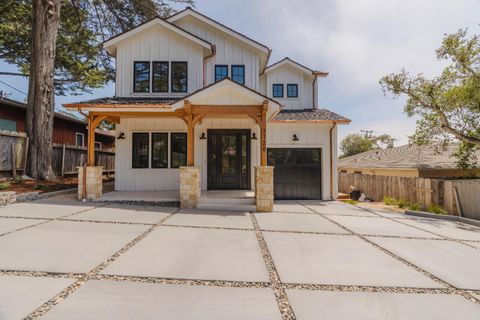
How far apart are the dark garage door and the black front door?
109cm

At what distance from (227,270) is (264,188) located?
4211 mm

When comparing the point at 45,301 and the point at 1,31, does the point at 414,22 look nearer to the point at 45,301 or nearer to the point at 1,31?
the point at 45,301

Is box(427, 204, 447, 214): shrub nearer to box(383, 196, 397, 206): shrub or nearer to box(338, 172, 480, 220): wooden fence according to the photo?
box(338, 172, 480, 220): wooden fence

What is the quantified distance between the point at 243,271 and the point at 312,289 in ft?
2.91

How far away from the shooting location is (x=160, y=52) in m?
10.0

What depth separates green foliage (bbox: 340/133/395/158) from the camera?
41156mm

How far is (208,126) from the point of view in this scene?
10.0 meters

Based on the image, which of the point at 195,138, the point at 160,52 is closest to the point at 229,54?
the point at 160,52

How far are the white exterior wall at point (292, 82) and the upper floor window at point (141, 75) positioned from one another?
5526 millimetres

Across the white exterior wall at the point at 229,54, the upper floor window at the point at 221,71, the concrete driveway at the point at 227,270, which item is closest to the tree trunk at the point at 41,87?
the white exterior wall at the point at 229,54

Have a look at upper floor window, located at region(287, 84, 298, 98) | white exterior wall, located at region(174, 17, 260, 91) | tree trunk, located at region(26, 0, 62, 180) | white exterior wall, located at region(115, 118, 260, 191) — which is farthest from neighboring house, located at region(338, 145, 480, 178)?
tree trunk, located at region(26, 0, 62, 180)

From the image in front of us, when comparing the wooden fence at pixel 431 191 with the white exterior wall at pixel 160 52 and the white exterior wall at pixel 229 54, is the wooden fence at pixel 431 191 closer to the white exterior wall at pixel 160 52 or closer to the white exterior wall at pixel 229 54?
the white exterior wall at pixel 229 54

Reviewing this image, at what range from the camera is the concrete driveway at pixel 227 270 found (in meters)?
2.38

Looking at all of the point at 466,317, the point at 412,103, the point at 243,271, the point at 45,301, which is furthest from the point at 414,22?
the point at 45,301
